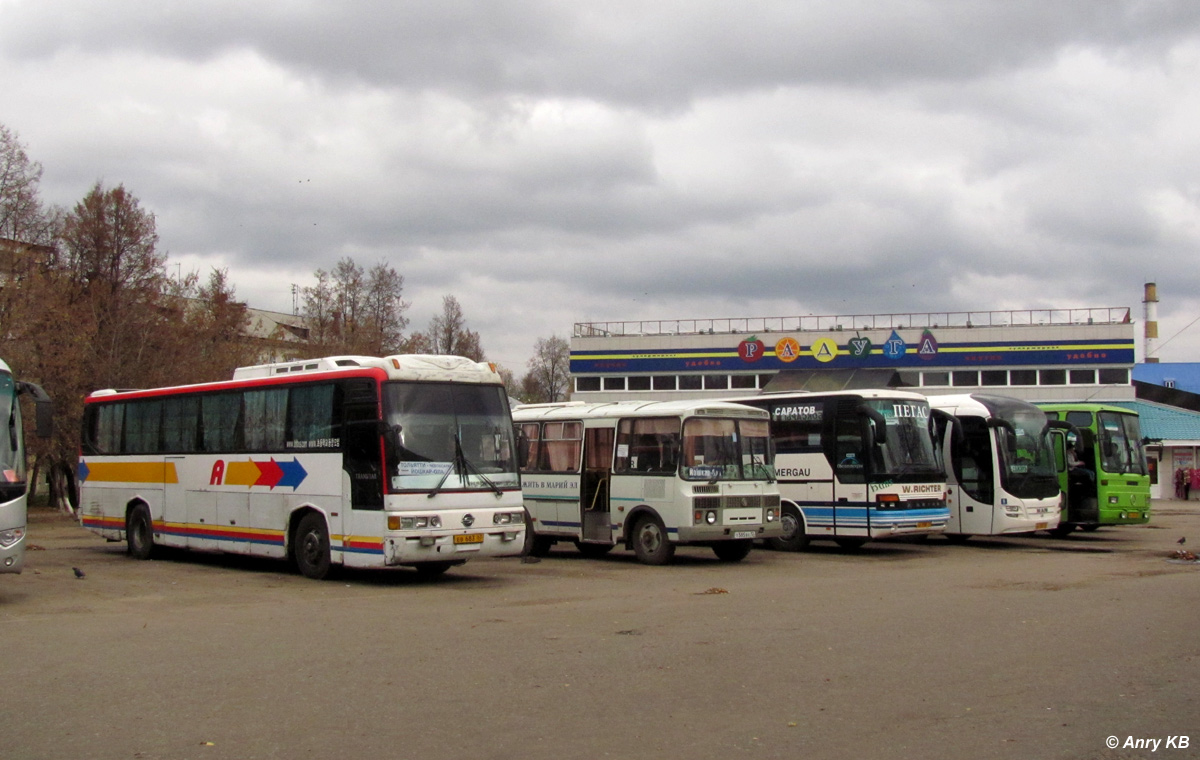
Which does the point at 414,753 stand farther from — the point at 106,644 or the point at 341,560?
the point at 341,560

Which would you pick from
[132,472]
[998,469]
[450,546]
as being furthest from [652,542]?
[132,472]

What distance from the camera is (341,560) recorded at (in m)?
16.0

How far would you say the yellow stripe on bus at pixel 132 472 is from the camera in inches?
788

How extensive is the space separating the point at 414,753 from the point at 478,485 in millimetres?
9441

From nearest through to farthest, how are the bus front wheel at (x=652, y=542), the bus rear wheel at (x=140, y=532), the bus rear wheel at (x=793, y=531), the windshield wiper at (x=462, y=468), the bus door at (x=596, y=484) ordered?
the windshield wiper at (x=462, y=468), the bus front wheel at (x=652, y=542), the bus door at (x=596, y=484), the bus rear wheel at (x=140, y=532), the bus rear wheel at (x=793, y=531)

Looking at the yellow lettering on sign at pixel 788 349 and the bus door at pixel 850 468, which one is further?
→ the yellow lettering on sign at pixel 788 349

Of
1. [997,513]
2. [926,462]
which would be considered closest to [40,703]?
[926,462]

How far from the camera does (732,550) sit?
20047mm

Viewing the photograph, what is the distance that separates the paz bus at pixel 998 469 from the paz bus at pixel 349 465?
1141 cm

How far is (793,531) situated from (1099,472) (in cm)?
855

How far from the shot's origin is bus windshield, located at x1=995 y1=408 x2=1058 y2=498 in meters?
23.0

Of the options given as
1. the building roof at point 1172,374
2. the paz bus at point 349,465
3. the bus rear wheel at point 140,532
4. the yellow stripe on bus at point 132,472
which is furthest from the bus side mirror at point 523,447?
the building roof at point 1172,374

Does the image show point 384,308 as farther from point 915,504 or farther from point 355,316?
point 915,504

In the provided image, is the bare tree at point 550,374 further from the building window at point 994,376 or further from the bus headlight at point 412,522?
the bus headlight at point 412,522
